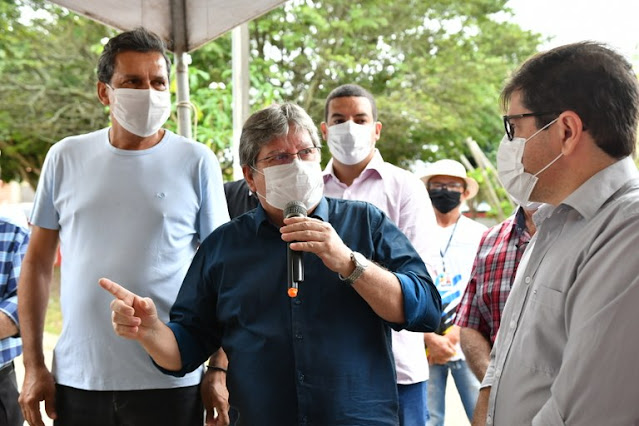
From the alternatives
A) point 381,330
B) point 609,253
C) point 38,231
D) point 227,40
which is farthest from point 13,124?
point 609,253

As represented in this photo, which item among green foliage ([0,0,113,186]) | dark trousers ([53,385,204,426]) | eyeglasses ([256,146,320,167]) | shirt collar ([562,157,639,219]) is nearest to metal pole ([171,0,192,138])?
eyeglasses ([256,146,320,167])

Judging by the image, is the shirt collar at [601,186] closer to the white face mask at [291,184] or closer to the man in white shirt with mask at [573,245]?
the man in white shirt with mask at [573,245]

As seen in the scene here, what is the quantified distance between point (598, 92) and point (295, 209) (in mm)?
1004

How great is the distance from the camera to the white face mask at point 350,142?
358 centimetres

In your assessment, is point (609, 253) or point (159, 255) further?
point (159, 255)

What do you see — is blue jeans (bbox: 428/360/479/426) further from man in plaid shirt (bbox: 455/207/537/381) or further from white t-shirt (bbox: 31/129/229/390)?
white t-shirt (bbox: 31/129/229/390)

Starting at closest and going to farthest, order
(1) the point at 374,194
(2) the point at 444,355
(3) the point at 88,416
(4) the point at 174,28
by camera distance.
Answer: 1. (3) the point at 88,416
2. (1) the point at 374,194
3. (4) the point at 174,28
4. (2) the point at 444,355

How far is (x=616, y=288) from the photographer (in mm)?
1486

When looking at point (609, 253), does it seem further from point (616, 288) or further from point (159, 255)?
point (159, 255)

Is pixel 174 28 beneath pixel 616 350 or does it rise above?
above

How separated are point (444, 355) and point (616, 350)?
2798 mm

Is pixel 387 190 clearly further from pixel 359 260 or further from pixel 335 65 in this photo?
pixel 335 65

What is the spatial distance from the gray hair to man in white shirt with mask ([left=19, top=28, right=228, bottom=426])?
1.37ft

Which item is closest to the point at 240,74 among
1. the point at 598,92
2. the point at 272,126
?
the point at 272,126
